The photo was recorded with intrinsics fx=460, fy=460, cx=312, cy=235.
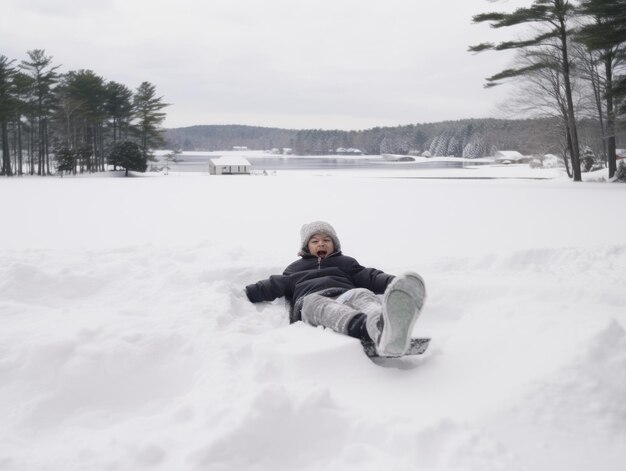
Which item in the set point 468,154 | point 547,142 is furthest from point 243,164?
point 468,154

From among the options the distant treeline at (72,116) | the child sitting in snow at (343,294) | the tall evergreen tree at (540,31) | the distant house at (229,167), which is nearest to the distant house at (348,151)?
the distant house at (229,167)

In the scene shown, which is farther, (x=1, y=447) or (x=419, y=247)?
(x=419, y=247)

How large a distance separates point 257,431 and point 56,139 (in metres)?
56.8

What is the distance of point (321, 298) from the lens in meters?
3.41

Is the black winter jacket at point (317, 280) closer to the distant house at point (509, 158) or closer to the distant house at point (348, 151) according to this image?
the distant house at point (509, 158)

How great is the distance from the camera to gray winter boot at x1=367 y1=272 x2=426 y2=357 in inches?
98.0

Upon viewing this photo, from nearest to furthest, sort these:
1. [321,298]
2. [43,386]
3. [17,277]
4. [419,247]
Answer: [43,386], [321,298], [17,277], [419,247]

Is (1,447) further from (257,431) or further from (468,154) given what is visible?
(468,154)

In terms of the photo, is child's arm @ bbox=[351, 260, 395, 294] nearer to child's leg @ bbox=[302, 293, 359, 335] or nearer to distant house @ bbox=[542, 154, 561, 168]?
child's leg @ bbox=[302, 293, 359, 335]

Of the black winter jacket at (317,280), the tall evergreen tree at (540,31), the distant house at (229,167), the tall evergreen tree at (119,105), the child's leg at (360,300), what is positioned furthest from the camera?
the distant house at (229,167)

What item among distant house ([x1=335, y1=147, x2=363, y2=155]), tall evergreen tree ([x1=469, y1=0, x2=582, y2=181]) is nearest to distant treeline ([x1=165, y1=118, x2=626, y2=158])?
distant house ([x1=335, y1=147, x2=363, y2=155])

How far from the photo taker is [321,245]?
4.36 metres

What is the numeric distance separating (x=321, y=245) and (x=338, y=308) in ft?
4.24

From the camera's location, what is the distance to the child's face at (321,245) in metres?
4.35
